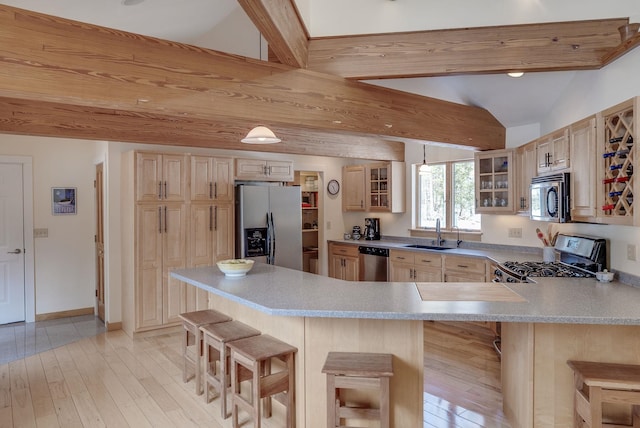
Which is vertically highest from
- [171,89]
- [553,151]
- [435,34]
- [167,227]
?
[435,34]

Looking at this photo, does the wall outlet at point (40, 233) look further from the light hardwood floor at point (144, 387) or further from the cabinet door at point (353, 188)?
the cabinet door at point (353, 188)

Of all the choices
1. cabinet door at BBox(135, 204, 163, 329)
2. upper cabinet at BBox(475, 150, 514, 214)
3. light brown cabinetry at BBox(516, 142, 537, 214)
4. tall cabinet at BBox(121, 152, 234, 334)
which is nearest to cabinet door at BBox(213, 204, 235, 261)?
tall cabinet at BBox(121, 152, 234, 334)

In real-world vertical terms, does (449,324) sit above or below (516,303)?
below

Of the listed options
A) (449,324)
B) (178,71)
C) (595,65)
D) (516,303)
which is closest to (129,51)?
(178,71)

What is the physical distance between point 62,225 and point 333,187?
3.96 meters

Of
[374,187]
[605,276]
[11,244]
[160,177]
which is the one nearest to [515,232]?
[605,276]

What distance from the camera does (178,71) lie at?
2500 mm

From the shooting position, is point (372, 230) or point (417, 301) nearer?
point (417, 301)

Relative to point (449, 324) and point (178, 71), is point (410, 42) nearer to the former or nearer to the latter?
point (178, 71)

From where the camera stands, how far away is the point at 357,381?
7.16 feet

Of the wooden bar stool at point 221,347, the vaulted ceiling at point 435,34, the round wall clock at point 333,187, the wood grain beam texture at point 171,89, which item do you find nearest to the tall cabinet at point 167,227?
the wood grain beam texture at point 171,89

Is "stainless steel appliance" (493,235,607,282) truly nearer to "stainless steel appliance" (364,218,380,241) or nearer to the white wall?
"stainless steel appliance" (364,218,380,241)

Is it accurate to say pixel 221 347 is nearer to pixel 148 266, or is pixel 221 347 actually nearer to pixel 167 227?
pixel 148 266

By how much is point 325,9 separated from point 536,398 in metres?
2.88
